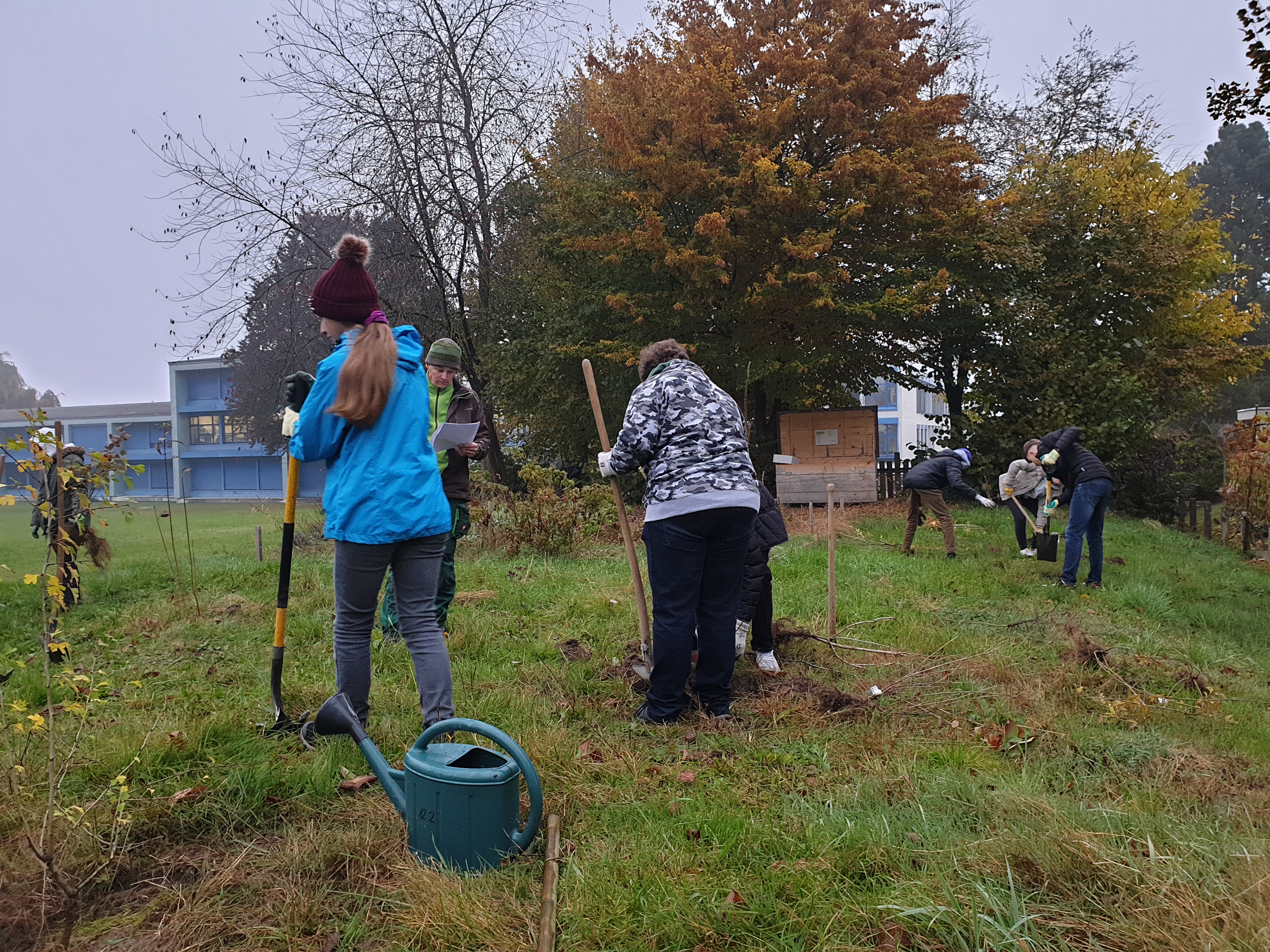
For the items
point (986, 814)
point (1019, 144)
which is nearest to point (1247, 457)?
point (1019, 144)

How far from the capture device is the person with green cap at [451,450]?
18.1 feet

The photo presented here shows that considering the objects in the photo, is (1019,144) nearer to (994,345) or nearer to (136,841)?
(994,345)

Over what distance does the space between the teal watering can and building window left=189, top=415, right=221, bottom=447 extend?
178 ft

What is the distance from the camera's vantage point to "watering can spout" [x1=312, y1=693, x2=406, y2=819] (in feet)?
9.51

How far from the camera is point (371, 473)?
3.40m

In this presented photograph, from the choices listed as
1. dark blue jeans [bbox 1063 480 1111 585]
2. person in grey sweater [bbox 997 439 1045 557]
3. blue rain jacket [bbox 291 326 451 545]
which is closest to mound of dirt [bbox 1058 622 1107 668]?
dark blue jeans [bbox 1063 480 1111 585]

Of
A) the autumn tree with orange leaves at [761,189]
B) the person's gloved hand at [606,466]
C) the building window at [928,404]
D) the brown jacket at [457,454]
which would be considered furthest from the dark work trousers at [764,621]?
the building window at [928,404]

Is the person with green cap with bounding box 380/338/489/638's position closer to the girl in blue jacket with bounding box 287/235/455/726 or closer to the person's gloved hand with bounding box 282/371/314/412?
the person's gloved hand with bounding box 282/371/314/412

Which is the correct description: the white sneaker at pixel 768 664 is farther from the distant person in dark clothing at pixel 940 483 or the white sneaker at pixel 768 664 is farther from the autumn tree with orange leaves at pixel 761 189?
the autumn tree with orange leaves at pixel 761 189

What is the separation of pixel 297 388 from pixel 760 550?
2.60 meters

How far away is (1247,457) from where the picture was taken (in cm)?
1378

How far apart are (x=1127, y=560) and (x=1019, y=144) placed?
15903 millimetres

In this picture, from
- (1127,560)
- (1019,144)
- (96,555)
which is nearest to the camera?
(96,555)

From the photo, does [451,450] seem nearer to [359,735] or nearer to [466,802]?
[359,735]
